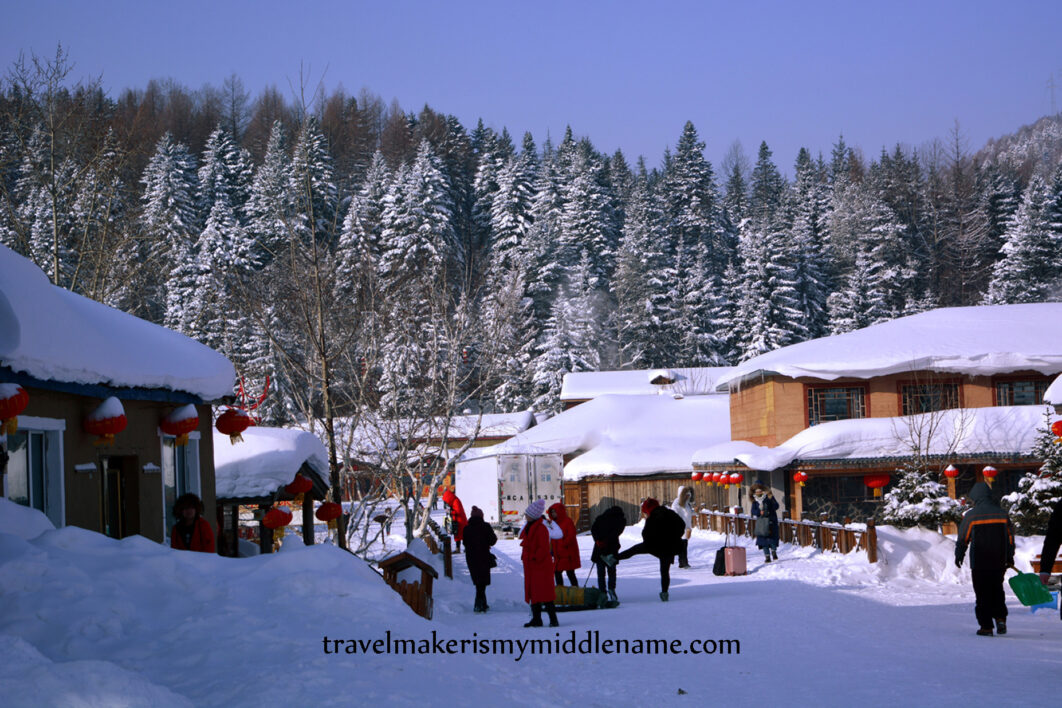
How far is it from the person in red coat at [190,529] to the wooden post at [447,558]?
9.04 metres

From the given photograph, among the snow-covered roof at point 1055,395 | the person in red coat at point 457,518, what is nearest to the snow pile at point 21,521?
the person in red coat at point 457,518

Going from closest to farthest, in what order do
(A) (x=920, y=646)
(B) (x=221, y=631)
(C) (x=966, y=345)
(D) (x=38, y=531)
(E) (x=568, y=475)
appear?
(B) (x=221, y=631) → (D) (x=38, y=531) → (A) (x=920, y=646) → (C) (x=966, y=345) → (E) (x=568, y=475)

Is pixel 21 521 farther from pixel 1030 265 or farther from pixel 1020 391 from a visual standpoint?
pixel 1030 265

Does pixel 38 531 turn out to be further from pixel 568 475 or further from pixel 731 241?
pixel 731 241

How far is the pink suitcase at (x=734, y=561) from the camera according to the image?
19.0m

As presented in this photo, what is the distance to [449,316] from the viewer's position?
22.4 m

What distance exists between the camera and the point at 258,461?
15844mm

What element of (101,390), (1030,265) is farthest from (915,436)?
(1030,265)

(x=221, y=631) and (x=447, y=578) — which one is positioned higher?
(x=221, y=631)

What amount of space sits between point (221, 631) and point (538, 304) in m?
57.8

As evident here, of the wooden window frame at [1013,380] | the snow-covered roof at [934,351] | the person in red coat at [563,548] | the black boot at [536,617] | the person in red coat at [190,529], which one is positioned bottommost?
the black boot at [536,617]

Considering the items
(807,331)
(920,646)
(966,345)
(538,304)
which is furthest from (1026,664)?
(538,304)

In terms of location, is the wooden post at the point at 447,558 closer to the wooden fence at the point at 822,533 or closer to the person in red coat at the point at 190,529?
the wooden fence at the point at 822,533

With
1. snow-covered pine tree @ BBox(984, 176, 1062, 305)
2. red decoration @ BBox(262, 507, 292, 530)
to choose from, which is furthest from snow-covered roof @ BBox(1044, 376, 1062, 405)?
snow-covered pine tree @ BBox(984, 176, 1062, 305)
